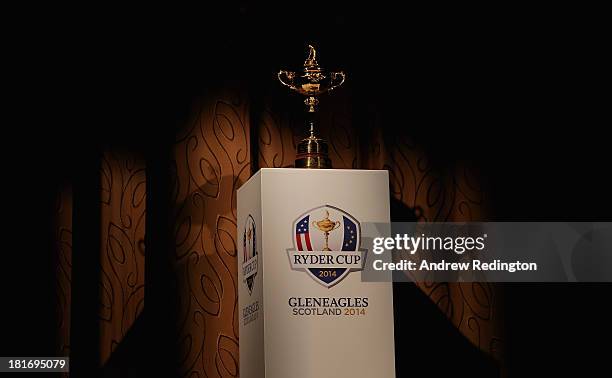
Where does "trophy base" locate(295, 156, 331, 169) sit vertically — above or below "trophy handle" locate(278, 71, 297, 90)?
below

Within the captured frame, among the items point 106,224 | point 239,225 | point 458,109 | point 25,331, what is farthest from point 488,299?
point 25,331

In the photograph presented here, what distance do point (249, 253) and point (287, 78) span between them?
0.77 meters

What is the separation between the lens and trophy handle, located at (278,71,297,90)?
3.47 metres

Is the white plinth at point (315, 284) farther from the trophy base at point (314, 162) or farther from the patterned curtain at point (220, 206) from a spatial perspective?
the patterned curtain at point (220, 206)

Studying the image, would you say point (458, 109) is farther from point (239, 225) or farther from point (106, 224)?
point (106, 224)

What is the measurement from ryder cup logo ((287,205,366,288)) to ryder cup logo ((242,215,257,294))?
146mm

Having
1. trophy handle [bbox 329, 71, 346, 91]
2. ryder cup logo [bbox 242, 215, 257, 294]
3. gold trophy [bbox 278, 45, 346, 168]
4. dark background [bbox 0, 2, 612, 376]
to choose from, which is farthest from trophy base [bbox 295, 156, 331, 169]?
dark background [bbox 0, 2, 612, 376]

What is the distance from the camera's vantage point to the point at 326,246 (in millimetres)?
3014

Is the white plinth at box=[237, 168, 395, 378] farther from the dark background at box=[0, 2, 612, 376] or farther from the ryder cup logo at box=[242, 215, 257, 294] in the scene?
the dark background at box=[0, 2, 612, 376]

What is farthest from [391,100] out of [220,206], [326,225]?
[326,225]

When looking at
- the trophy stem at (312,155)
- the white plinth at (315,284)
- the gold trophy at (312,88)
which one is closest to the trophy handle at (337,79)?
the gold trophy at (312,88)

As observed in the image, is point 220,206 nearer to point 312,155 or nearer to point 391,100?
point 312,155

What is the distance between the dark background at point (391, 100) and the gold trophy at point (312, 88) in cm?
6

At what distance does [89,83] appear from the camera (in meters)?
3.46
